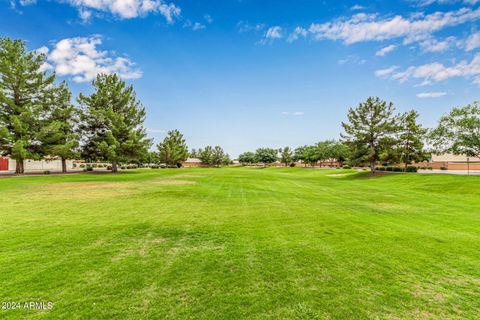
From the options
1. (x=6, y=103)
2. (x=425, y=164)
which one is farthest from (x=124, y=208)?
(x=425, y=164)

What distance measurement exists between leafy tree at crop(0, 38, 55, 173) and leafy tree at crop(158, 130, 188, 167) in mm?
47554

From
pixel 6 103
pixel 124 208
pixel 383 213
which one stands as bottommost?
pixel 383 213

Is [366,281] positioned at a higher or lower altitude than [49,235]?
lower

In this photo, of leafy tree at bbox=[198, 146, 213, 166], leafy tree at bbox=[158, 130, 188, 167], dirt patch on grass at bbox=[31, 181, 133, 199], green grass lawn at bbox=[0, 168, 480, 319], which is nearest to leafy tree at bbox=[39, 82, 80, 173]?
dirt patch on grass at bbox=[31, 181, 133, 199]

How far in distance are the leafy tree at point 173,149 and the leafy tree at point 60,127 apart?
4101 centimetres

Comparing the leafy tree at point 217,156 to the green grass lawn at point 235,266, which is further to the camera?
the leafy tree at point 217,156

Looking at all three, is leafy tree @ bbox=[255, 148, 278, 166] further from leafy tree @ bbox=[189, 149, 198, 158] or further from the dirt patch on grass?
the dirt patch on grass

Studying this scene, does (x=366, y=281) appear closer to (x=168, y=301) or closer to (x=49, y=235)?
(x=168, y=301)

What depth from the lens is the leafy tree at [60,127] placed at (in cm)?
3167

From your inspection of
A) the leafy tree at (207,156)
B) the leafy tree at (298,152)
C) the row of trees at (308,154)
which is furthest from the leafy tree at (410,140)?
the leafy tree at (207,156)

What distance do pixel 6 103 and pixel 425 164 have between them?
79.9m

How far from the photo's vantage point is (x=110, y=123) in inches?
1516

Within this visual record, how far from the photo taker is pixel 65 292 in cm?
361

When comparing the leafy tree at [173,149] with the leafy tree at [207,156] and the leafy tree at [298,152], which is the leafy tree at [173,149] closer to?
the leafy tree at [207,156]
